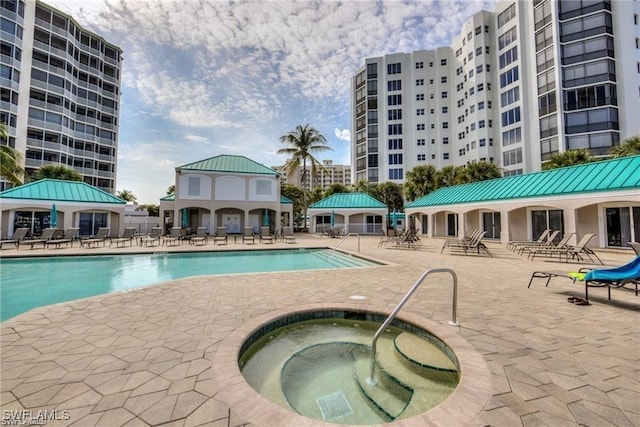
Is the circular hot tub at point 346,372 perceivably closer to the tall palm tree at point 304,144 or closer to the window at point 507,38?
the tall palm tree at point 304,144

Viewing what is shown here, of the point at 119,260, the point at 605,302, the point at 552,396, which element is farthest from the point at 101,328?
the point at 119,260

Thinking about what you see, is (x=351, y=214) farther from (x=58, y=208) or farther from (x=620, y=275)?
(x=620, y=275)

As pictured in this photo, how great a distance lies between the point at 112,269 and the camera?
33.7 feet

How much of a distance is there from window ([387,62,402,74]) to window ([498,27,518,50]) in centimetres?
1561

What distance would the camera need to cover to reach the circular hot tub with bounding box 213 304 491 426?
2334 millimetres

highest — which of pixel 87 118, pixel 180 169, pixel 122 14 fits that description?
pixel 87 118

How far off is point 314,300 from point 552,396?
12.1ft

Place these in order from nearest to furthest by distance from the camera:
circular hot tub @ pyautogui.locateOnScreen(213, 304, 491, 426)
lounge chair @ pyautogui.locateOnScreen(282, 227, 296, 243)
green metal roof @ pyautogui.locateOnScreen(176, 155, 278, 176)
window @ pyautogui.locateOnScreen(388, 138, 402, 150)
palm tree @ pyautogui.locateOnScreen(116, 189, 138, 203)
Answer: circular hot tub @ pyautogui.locateOnScreen(213, 304, 491, 426) → lounge chair @ pyautogui.locateOnScreen(282, 227, 296, 243) → green metal roof @ pyautogui.locateOnScreen(176, 155, 278, 176) → window @ pyautogui.locateOnScreen(388, 138, 402, 150) → palm tree @ pyautogui.locateOnScreen(116, 189, 138, 203)

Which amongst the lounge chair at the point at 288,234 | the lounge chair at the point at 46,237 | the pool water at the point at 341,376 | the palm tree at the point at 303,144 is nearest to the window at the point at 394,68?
the palm tree at the point at 303,144

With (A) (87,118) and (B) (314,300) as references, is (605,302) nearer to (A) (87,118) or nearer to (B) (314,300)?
(B) (314,300)

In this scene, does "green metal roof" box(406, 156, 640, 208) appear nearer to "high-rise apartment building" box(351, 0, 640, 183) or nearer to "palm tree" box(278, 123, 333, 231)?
"palm tree" box(278, 123, 333, 231)

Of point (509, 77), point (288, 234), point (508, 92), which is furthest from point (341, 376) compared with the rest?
point (509, 77)

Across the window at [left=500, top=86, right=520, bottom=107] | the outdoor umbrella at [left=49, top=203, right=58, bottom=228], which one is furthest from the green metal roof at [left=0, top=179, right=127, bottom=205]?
the window at [left=500, top=86, right=520, bottom=107]

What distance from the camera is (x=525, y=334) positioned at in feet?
12.4
